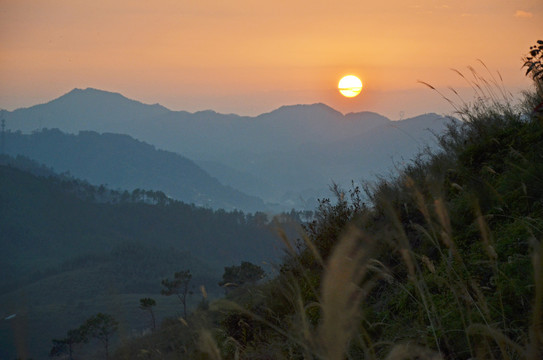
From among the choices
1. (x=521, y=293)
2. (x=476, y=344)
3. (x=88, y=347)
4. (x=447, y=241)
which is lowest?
(x=88, y=347)

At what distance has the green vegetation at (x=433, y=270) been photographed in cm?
248

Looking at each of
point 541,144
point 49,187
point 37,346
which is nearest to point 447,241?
point 541,144

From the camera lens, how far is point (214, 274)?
143625 mm

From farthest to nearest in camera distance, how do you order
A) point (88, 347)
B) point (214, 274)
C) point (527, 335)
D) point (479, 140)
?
point (214, 274) < point (88, 347) < point (479, 140) < point (527, 335)

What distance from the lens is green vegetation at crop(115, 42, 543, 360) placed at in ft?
8.13

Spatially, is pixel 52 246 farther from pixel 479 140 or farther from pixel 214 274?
pixel 479 140

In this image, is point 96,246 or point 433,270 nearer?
point 433,270

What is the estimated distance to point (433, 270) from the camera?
252cm

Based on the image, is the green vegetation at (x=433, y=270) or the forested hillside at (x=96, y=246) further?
the forested hillside at (x=96, y=246)

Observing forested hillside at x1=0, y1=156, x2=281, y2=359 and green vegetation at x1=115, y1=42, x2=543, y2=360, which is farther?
forested hillside at x1=0, y1=156, x2=281, y2=359

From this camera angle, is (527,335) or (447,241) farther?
(527,335)

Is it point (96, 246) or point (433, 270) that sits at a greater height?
point (96, 246)

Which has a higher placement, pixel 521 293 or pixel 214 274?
pixel 521 293

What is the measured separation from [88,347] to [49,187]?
108256 millimetres
